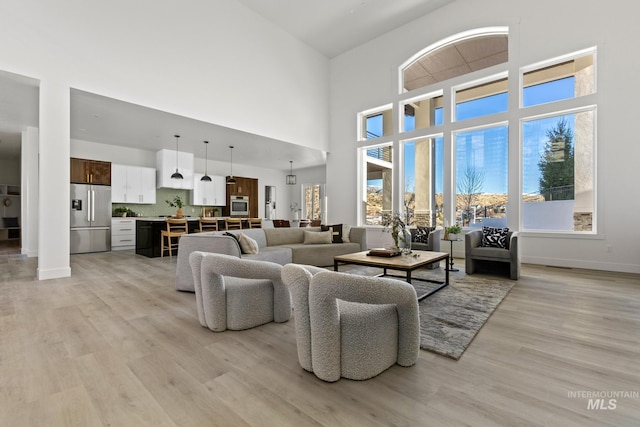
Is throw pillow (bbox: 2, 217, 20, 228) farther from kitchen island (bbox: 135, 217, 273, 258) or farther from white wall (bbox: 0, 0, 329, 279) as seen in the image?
white wall (bbox: 0, 0, 329, 279)

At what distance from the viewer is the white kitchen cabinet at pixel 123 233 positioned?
7.69 m

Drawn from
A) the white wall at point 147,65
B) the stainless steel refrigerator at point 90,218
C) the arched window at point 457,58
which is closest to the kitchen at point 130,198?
the stainless steel refrigerator at point 90,218

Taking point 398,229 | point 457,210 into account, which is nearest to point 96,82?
point 398,229

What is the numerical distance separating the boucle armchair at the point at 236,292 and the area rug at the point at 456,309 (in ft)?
4.20

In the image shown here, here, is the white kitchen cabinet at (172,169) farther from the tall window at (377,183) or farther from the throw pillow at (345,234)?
the throw pillow at (345,234)

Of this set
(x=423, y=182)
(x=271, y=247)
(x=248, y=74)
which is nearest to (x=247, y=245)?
(x=271, y=247)

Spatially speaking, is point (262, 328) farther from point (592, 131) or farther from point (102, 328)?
point (592, 131)

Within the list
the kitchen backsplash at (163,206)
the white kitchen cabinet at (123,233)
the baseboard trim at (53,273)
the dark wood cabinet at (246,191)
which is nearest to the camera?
the baseboard trim at (53,273)

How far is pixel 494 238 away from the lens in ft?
15.4

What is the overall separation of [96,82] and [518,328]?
6.34 metres

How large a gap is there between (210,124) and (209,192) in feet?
14.5

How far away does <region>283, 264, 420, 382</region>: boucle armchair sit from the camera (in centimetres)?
167

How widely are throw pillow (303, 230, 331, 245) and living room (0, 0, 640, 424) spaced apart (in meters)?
2.73

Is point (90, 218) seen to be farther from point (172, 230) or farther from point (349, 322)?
point (349, 322)
